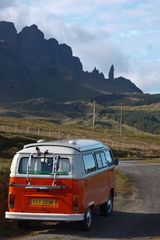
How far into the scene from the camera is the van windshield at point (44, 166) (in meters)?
15.8

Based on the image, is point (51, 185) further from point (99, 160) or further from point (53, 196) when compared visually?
point (99, 160)

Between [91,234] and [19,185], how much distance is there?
235cm

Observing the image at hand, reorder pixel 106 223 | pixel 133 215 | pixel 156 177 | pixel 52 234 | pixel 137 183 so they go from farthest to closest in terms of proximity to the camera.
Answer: pixel 156 177 < pixel 137 183 < pixel 133 215 < pixel 106 223 < pixel 52 234

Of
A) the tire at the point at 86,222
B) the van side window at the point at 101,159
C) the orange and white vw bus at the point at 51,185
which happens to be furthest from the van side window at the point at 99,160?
the tire at the point at 86,222

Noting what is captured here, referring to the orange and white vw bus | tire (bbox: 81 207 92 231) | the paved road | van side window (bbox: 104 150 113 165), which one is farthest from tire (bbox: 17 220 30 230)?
van side window (bbox: 104 150 113 165)

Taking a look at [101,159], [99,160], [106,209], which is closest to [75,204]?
[99,160]

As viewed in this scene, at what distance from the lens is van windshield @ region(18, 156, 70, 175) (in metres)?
15.8

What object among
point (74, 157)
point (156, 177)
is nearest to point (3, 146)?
point (156, 177)

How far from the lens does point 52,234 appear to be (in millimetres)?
15422

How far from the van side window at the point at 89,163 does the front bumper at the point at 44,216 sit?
4.95 feet

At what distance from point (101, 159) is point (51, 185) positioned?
3203 mm

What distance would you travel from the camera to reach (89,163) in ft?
55.4

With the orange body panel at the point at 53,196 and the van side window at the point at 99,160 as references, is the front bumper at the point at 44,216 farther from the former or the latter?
the van side window at the point at 99,160

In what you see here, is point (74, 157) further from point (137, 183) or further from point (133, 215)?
point (137, 183)
